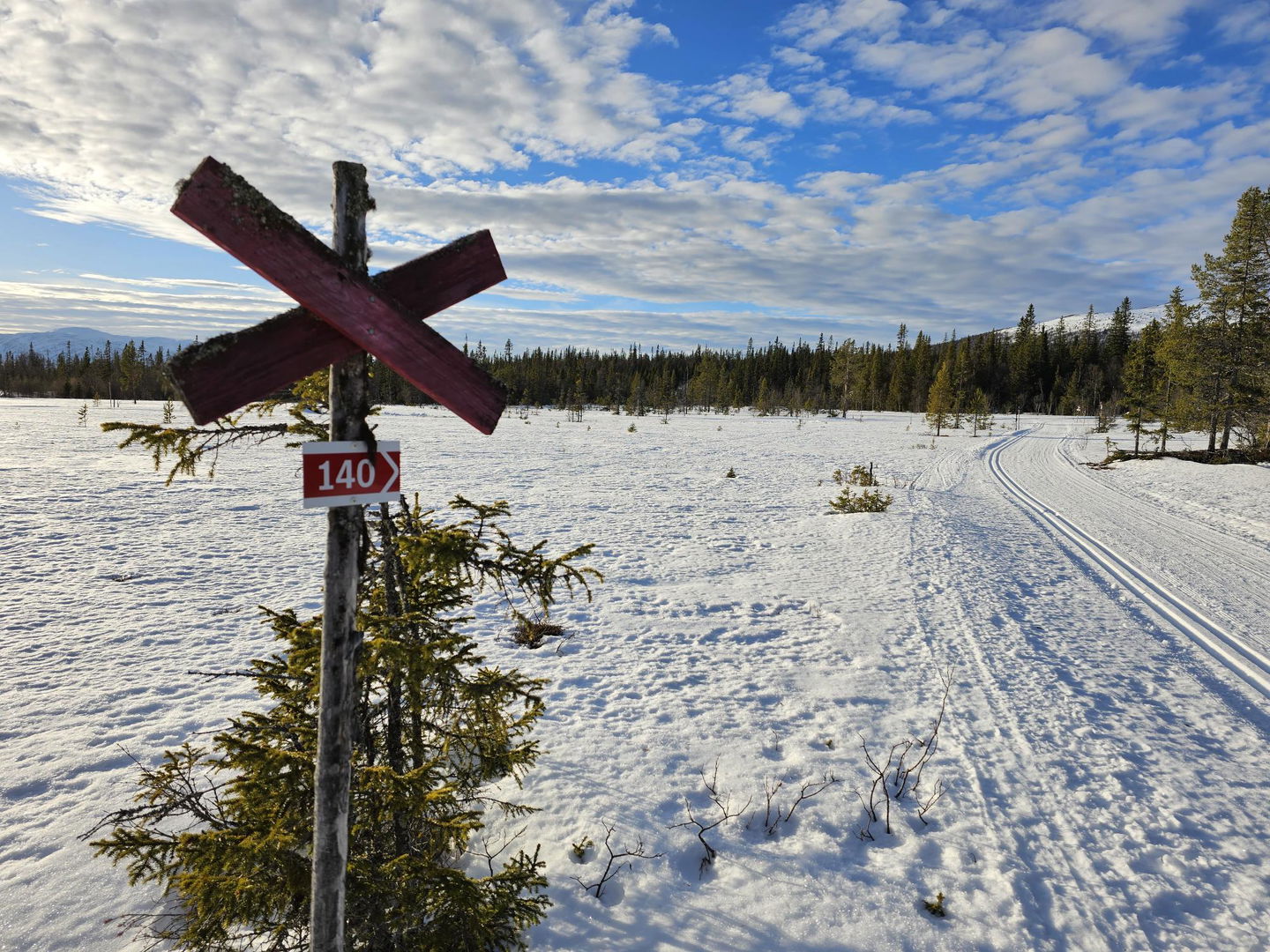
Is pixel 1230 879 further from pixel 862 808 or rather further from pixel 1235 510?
pixel 1235 510

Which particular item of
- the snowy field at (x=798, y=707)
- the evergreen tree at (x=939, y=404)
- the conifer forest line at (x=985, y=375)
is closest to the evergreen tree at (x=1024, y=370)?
the conifer forest line at (x=985, y=375)

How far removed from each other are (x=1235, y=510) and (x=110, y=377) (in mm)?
102322

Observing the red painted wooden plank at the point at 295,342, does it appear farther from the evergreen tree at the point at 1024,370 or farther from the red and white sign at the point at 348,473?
the evergreen tree at the point at 1024,370

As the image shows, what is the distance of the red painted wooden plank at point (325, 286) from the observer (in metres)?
1.70

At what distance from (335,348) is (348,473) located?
416mm

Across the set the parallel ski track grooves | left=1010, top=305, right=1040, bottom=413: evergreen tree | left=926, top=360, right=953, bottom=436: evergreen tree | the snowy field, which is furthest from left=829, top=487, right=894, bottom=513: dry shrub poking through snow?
left=1010, top=305, right=1040, bottom=413: evergreen tree

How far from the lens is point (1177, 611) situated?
28.1 ft

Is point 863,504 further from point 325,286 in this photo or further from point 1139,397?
point 1139,397

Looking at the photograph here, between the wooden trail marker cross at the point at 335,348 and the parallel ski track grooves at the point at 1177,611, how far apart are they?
8735 millimetres

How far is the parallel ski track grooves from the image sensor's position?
688cm

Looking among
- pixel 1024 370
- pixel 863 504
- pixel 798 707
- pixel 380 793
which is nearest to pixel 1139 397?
pixel 863 504

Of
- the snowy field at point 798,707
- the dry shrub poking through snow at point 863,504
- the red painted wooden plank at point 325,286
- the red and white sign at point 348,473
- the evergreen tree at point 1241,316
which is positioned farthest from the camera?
the evergreen tree at point 1241,316

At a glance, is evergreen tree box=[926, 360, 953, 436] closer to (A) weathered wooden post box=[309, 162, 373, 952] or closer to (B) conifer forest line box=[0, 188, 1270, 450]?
(B) conifer forest line box=[0, 188, 1270, 450]

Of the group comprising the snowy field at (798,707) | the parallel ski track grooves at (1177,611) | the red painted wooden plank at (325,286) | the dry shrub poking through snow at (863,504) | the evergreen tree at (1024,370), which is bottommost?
the snowy field at (798,707)
